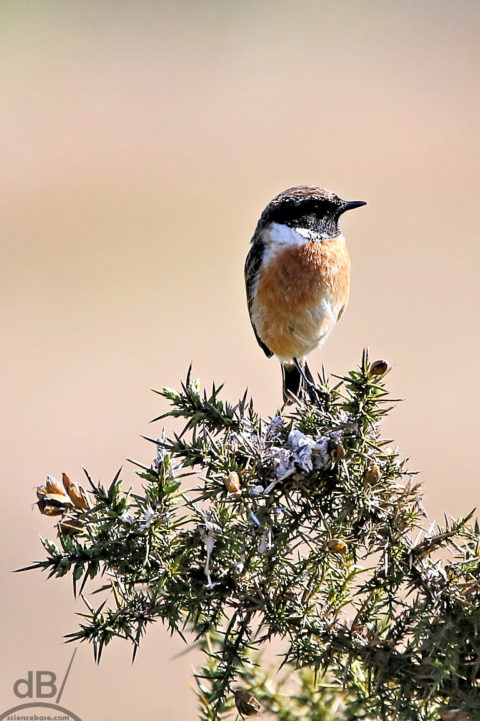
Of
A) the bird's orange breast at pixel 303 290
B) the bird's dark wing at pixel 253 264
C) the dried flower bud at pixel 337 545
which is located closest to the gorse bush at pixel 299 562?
the dried flower bud at pixel 337 545

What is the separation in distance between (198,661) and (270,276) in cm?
347

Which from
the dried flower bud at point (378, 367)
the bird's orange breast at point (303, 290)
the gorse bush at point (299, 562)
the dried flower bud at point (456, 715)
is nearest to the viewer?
the dried flower bud at point (456, 715)

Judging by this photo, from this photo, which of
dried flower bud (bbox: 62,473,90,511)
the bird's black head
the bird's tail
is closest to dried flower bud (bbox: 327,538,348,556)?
dried flower bud (bbox: 62,473,90,511)

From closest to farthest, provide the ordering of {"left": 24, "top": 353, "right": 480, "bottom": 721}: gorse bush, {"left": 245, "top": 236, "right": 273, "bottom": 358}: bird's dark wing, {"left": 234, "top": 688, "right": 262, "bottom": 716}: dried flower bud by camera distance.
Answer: {"left": 24, "top": 353, "right": 480, "bottom": 721}: gorse bush < {"left": 234, "top": 688, "right": 262, "bottom": 716}: dried flower bud < {"left": 245, "top": 236, "right": 273, "bottom": 358}: bird's dark wing

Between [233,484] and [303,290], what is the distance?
2.96 metres

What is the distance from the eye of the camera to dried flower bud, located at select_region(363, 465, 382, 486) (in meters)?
1.94

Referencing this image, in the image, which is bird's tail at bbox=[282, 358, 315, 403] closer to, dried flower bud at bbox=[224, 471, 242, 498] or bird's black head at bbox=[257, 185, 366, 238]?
bird's black head at bbox=[257, 185, 366, 238]

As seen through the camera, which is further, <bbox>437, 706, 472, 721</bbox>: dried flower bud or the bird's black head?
the bird's black head

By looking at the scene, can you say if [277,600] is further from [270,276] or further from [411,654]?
[270,276]

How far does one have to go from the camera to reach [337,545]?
1891 millimetres

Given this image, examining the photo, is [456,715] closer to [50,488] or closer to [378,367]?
[378,367]

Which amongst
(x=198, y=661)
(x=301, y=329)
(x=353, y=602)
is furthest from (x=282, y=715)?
(x=198, y=661)

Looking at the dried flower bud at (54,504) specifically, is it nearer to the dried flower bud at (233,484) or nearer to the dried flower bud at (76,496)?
the dried flower bud at (76,496)

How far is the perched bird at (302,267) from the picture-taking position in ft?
15.7
